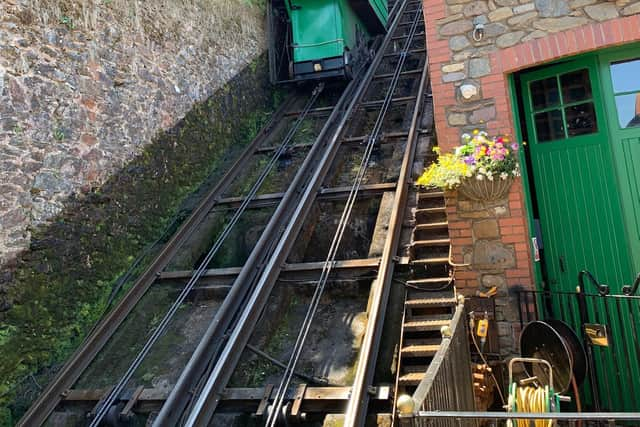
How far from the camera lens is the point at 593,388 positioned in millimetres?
3197

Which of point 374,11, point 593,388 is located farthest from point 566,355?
point 374,11

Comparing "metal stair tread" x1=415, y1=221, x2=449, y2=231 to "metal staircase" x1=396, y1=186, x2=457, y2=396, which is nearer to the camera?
"metal staircase" x1=396, y1=186, x2=457, y2=396

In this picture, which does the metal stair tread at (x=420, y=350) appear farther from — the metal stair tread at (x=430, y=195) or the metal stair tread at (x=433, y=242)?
the metal stair tread at (x=430, y=195)

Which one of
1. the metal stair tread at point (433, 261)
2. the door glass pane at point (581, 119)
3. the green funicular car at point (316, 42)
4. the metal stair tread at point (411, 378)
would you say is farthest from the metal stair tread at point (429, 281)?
the green funicular car at point (316, 42)

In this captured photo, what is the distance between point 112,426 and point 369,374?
6.30ft

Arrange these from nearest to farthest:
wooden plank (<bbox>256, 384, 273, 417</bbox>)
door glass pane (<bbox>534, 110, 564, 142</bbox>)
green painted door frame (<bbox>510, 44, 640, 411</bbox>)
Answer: wooden plank (<bbox>256, 384, 273, 417</bbox>) < green painted door frame (<bbox>510, 44, 640, 411</bbox>) < door glass pane (<bbox>534, 110, 564, 142</bbox>)

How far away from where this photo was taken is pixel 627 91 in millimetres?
3734

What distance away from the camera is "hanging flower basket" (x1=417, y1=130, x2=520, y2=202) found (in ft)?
12.2

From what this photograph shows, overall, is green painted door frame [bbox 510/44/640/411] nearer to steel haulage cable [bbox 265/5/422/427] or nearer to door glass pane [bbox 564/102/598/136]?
door glass pane [bbox 564/102/598/136]

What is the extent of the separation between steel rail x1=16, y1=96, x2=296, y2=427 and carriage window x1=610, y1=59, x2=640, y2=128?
4.48 metres

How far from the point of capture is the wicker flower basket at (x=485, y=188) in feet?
12.4

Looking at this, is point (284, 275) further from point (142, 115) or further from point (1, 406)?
point (142, 115)

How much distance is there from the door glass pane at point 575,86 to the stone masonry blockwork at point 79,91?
459 centimetres

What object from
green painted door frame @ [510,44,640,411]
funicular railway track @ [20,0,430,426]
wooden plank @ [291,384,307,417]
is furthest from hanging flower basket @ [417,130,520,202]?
wooden plank @ [291,384,307,417]
